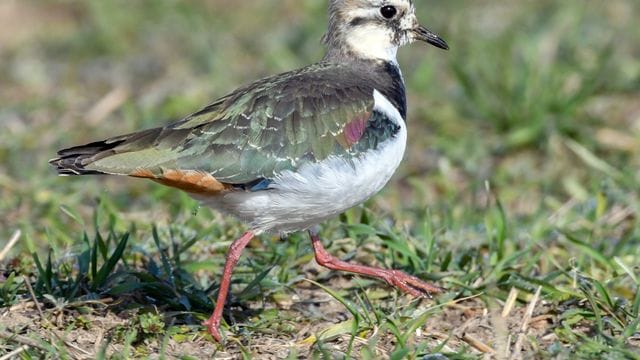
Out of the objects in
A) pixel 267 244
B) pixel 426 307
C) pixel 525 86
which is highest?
pixel 525 86

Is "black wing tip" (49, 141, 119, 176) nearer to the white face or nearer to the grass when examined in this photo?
the grass

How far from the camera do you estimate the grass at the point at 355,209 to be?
210 inches

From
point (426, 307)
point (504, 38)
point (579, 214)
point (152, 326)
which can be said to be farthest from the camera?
point (504, 38)

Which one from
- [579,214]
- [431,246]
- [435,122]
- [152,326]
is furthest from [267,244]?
[435,122]

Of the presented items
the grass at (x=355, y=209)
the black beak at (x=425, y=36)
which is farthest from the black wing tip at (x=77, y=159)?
the black beak at (x=425, y=36)

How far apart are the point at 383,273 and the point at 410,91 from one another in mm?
3934

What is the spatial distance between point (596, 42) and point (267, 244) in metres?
4.55

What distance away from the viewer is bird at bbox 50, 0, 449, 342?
5227 mm

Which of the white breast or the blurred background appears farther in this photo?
the blurred background

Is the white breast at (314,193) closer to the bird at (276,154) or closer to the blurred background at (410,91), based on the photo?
the bird at (276,154)

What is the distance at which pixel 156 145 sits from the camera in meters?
5.32

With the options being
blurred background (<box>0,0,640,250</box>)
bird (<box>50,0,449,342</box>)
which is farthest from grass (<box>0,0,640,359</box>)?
bird (<box>50,0,449,342</box>)

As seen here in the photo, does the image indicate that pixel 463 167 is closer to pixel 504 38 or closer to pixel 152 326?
pixel 504 38

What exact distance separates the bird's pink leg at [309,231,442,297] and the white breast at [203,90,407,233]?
0.45 m
